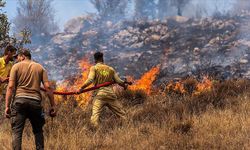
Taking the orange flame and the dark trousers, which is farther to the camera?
the orange flame

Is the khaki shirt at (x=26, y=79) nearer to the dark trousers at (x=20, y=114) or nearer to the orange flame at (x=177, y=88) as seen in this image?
the dark trousers at (x=20, y=114)

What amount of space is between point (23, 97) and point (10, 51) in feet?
7.27

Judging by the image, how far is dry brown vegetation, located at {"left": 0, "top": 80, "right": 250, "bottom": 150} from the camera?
6027 millimetres

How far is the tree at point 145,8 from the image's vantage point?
51094 mm

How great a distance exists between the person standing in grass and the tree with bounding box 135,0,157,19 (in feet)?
151

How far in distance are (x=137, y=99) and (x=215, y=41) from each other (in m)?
11.9

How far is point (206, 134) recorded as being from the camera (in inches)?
251

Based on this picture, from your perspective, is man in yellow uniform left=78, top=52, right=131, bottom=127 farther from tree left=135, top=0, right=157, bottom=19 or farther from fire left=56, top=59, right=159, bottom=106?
tree left=135, top=0, right=157, bottom=19

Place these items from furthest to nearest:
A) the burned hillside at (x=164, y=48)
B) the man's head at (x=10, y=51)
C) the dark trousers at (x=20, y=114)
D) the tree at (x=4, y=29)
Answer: the burned hillside at (x=164, y=48), the tree at (x=4, y=29), the man's head at (x=10, y=51), the dark trousers at (x=20, y=114)

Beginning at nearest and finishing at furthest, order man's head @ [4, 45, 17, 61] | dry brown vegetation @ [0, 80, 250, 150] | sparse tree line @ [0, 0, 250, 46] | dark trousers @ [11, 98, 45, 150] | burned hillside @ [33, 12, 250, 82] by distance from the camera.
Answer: dark trousers @ [11, 98, 45, 150] < dry brown vegetation @ [0, 80, 250, 150] < man's head @ [4, 45, 17, 61] < burned hillside @ [33, 12, 250, 82] < sparse tree line @ [0, 0, 250, 46]

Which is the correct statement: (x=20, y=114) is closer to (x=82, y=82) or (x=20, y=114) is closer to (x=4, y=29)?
(x=4, y=29)

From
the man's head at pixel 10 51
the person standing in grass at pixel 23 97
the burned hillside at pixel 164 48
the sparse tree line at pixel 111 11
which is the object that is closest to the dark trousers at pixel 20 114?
the person standing in grass at pixel 23 97

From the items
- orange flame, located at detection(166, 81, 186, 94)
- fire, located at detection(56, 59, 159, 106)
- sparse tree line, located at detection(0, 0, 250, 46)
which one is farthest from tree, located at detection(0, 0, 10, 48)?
sparse tree line, located at detection(0, 0, 250, 46)

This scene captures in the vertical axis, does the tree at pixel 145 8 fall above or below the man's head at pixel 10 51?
below
